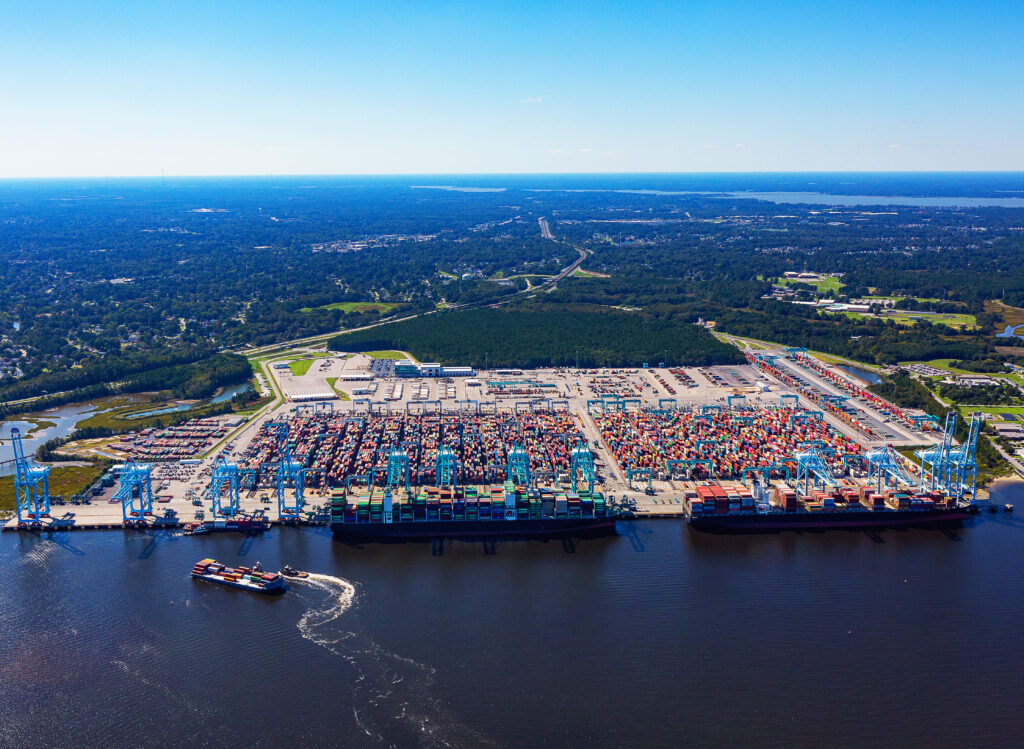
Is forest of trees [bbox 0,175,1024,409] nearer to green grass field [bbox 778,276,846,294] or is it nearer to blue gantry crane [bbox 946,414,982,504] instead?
green grass field [bbox 778,276,846,294]

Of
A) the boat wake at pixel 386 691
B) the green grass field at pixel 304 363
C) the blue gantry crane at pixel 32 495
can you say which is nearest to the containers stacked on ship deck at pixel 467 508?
the boat wake at pixel 386 691

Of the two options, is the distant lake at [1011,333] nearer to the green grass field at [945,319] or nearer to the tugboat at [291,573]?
the green grass field at [945,319]

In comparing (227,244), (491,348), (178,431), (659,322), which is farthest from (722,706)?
(227,244)

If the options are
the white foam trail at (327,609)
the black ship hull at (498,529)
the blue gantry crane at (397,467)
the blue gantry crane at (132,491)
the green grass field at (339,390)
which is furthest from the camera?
the green grass field at (339,390)

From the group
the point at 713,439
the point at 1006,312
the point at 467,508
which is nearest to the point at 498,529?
the point at 467,508

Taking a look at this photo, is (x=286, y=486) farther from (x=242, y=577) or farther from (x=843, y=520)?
(x=843, y=520)
